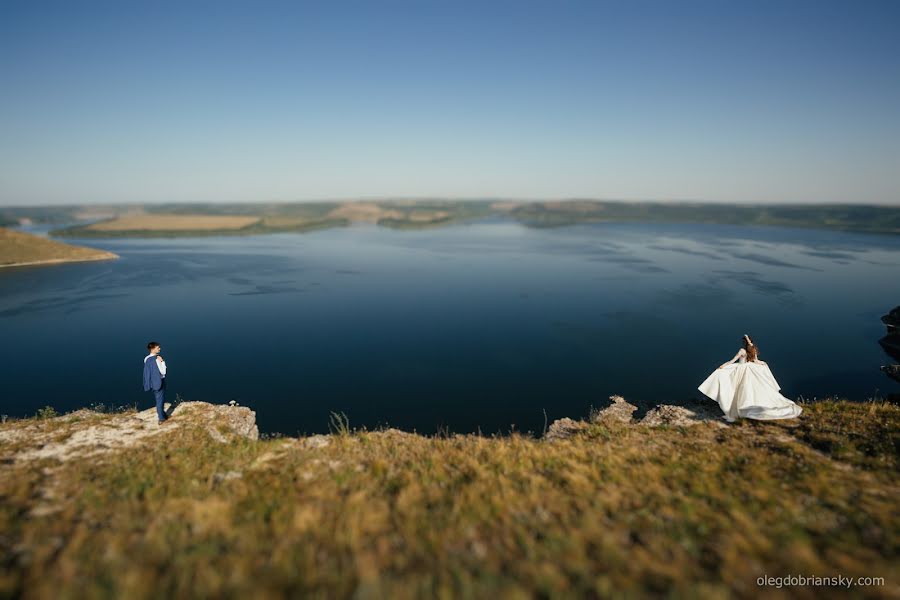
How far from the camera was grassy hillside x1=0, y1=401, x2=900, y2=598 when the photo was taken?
5.45 meters

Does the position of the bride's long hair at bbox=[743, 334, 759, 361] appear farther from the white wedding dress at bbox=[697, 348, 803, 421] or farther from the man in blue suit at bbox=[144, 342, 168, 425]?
the man in blue suit at bbox=[144, 342, 168, 425]

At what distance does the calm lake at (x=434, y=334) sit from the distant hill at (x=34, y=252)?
5.41 metres

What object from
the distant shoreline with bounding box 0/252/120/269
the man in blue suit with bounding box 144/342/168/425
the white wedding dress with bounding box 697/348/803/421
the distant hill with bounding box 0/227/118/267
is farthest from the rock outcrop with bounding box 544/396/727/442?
the distant hill with bounding box 0/227/118/267

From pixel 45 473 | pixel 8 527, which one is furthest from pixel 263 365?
pixel 8 527

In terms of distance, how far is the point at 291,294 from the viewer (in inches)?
2233

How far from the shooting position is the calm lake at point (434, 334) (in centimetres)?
2689

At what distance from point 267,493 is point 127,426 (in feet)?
25.4

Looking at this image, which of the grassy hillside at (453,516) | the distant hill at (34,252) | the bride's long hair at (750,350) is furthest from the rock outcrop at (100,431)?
the distant hill at (34,252)

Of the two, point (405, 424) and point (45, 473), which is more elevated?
point (45, 473)

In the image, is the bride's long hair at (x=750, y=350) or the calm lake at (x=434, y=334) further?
the calm lake at (x=434, y=334)

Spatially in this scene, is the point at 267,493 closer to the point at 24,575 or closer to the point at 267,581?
the point at 267,581

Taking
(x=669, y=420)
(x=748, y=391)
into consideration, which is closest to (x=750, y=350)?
(x=748, y=391)

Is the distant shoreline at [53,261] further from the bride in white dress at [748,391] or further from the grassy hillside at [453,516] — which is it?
the bride in white dress at [748,391]

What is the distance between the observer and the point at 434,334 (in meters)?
40.2
